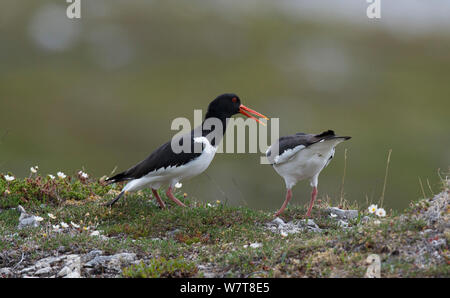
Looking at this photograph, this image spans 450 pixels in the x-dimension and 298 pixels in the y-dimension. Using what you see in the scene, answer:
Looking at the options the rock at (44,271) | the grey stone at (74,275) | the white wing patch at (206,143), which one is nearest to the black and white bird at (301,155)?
the white wing patch at (206,143)

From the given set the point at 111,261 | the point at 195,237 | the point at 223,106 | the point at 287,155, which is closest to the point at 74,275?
the point at 111,261

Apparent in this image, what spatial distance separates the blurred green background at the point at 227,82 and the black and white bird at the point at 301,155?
439 inches

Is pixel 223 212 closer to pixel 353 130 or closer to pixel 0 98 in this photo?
pixel 353 130

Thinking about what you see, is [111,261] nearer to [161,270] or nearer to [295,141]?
[161,270]

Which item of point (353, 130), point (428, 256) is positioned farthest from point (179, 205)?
point (353, 130)

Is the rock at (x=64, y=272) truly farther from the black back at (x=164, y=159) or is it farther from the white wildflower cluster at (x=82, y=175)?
the white wildflower cluster at (x=82, y=175)

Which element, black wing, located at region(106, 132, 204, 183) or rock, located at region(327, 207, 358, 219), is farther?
black wing, located at region(106, 132, 204, 183)

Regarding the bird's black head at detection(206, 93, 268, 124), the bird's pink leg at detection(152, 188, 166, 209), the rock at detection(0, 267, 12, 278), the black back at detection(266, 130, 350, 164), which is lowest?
the rock at detection(0, 267, 12, 278)

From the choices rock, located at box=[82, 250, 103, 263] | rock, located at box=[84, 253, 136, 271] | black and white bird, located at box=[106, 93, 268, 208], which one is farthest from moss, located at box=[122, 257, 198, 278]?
black and white bird, located at box=[106, 93, 268, 208]

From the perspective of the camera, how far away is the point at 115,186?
11812 mm

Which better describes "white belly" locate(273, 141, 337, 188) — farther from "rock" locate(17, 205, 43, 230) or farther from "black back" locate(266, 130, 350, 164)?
"rock" locate(17, 205, 43, 230)

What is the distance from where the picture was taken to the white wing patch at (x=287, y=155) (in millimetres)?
9594

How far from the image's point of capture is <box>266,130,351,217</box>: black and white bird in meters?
9.34
